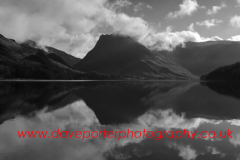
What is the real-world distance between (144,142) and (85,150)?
4.54 metres

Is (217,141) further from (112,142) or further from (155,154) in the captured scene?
(112,142)

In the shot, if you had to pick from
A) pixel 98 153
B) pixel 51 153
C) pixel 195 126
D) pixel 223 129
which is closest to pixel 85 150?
pixel 98 153

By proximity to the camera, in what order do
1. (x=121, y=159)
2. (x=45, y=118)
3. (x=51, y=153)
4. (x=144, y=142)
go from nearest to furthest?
(x=121, y=159) < (x=51, y=153) < (x=144, y=142) < (x=45, y=118)

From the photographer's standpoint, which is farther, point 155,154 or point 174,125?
point 174,125

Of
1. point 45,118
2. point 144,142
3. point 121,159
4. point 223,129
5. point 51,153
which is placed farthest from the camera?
point 45,118

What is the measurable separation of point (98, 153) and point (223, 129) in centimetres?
1329

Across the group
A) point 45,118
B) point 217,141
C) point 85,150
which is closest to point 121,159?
point 85,150

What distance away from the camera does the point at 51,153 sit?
1352 centimetres

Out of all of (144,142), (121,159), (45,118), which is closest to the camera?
(121,159)

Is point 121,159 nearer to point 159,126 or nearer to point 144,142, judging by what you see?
point 144,142

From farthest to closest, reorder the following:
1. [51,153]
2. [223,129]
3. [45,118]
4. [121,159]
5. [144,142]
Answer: [45,118] < [223,129] < [144,142] < [51,153] < [121,159]

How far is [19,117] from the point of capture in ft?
80.2

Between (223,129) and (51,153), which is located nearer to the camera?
(51,153)

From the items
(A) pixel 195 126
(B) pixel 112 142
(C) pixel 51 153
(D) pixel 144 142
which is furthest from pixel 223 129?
(C) pixel 51 153
